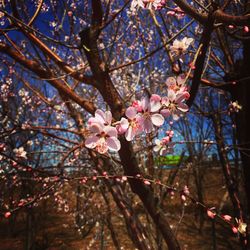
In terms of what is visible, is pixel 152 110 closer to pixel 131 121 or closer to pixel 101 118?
pixel 131 121

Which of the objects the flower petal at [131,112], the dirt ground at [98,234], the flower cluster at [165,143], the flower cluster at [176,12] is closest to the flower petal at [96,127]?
the flower petal at [131,112]

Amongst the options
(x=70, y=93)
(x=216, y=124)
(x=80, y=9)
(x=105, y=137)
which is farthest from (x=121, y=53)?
(x=105, y=137)

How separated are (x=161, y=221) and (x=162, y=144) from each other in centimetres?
88

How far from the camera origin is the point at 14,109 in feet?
31.5

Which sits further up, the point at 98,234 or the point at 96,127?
the point at 96,127

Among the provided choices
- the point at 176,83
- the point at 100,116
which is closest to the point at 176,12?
the point at 176,83

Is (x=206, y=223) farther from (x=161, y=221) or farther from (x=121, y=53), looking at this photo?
(x=161, y=221)

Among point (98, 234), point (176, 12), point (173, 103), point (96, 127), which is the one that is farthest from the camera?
point (98, 234)

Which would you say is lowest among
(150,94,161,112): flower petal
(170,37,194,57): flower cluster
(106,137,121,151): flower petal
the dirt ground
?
the dirt ground

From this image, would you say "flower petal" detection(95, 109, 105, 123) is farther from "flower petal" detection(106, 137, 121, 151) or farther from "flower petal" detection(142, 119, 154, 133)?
"flower petal" detection(142, 119, 154, 133)

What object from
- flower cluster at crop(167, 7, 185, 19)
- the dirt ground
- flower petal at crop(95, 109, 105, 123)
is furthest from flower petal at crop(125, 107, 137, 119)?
the dirt ground

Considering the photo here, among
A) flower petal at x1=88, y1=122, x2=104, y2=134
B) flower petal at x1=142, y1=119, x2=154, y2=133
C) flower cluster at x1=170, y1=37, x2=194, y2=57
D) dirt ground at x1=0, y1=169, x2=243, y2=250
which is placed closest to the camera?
flower petal at x1=88, y1=122, x2=104, y2=134

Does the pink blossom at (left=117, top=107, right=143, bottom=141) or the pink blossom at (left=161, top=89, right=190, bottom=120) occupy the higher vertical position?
the pink blossom at (left=161, top=89, right=190, bottom=120)

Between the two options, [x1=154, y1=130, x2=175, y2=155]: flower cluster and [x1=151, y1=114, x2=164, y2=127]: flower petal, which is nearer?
[x1=151, y1=114, x2=164, y2=127]: flower petal
